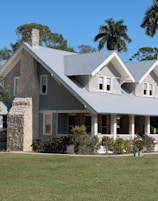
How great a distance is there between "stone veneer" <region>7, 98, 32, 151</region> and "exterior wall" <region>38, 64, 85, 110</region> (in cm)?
132

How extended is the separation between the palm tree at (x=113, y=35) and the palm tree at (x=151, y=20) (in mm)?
5743

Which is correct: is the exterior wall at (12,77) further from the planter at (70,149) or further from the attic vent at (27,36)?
the planter at (70,149)

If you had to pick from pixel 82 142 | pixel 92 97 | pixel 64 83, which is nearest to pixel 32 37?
pixel 64 83

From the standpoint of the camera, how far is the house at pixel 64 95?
3312 centimetres

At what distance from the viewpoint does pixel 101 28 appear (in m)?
65.5

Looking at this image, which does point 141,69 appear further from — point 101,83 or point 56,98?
point 56,98

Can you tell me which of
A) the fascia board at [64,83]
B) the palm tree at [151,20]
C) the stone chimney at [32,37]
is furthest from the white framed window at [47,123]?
the palm tree at [151,20]

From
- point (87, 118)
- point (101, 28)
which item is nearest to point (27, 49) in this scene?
point (87, 118)

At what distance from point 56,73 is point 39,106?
128 inches

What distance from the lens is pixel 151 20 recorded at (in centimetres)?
5856

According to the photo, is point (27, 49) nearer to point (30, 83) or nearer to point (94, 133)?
point (30, 83)

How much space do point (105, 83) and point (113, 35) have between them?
31192mm

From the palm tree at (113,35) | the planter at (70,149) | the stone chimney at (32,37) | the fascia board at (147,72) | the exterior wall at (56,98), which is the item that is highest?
the palm tree at (113,35)

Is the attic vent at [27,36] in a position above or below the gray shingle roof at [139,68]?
above
